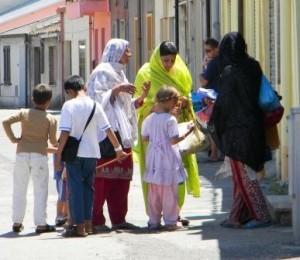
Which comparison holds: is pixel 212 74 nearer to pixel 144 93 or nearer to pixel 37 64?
pixel 144 93

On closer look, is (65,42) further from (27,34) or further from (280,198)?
A: (280,198)

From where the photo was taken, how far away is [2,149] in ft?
84.9

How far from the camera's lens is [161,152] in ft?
40.2

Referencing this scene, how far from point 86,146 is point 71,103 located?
434 millimetres

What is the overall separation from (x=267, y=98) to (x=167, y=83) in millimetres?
1168

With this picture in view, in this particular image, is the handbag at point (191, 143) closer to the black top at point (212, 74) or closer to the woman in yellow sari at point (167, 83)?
the woman in yellow sari at point (167, 83)

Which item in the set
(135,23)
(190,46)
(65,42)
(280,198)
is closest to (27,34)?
(65,42)

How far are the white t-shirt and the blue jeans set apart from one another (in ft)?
0.30

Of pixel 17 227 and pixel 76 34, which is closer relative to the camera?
pixel 17 227

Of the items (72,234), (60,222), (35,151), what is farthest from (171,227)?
(35,151)

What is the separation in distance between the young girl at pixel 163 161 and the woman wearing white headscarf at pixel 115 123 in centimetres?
21

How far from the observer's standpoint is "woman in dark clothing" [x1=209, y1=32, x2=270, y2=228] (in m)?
12.0

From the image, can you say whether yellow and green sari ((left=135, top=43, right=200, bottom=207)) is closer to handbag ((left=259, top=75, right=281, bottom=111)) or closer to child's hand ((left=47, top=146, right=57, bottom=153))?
child's hand ((left=47, top=146, right=57, bottom=153))

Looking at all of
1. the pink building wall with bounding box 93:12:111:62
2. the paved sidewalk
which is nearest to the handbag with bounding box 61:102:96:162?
the paved sidewalk
